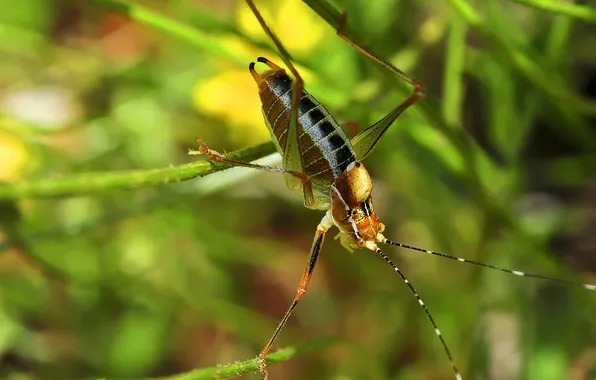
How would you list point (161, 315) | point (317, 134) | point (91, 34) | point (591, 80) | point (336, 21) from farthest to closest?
point (91, 34) < point (591, 80) < point (161, 315) < point (317, 134) < point (336, 21)

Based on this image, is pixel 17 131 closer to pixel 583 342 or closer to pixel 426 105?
pixel 426 105

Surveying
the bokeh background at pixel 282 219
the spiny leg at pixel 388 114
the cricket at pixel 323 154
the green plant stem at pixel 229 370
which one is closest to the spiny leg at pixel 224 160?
the cricket at pixel 323 154

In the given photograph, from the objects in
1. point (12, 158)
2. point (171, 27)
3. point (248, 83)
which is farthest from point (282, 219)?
point (171, 27)

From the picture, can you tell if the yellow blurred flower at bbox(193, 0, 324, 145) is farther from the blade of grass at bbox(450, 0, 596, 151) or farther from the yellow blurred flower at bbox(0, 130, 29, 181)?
the blade of grass at bbox(450, 0, 596, 151)

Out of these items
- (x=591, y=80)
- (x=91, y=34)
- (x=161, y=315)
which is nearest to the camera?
(x=161, y=315)

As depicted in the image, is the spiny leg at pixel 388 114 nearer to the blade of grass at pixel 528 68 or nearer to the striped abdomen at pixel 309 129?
the striped abdomen at pixel 309 129

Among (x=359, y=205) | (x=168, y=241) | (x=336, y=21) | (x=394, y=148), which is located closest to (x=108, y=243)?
(x=168, y=241)

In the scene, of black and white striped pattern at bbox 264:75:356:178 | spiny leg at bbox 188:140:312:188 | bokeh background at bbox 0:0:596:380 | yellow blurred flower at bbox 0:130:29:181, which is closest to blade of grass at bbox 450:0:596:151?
bokeh background at bbox 0:0:596:380

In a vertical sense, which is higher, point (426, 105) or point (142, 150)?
point (142, 150)
